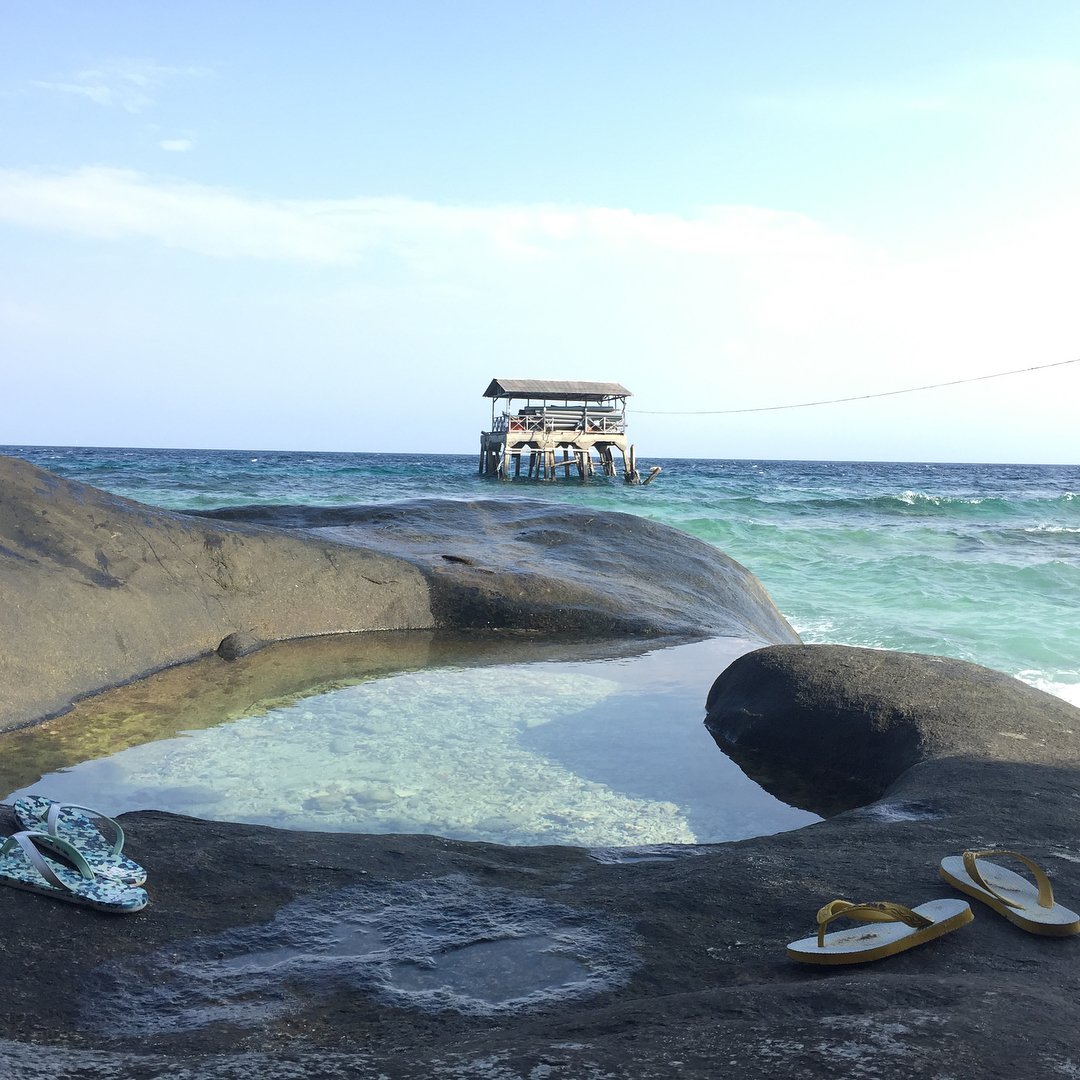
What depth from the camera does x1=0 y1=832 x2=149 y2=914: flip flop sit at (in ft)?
7.70

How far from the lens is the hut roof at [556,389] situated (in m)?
33.9

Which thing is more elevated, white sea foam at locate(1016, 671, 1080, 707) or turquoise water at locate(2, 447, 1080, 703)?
turquoise water at locate(2, 447, 1080, 703)

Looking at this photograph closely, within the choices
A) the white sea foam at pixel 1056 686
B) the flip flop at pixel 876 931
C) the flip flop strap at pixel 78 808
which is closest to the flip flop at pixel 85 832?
the flip flop strap at pixel 78 808

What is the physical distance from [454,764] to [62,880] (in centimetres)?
216

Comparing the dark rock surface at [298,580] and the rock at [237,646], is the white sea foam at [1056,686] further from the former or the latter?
the rock at [237,646]

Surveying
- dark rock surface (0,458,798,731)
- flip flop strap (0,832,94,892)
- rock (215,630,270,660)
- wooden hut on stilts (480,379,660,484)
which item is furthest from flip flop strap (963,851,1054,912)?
wooden hut on stilts (480,379,660,484)

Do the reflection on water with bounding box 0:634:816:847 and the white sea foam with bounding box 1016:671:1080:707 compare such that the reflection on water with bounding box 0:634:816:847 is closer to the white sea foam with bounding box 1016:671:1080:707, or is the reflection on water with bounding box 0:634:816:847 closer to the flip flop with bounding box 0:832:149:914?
the flip flop with bounding box 0:832:149:914

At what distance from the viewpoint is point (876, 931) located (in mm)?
2086

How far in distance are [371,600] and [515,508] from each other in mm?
3441

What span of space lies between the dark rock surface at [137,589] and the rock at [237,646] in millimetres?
61

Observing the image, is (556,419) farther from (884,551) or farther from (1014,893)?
(1014,893)

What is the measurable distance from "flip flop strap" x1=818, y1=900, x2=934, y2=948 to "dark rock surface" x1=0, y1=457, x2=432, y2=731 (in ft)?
14.0

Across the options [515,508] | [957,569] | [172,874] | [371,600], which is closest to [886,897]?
[172,874]

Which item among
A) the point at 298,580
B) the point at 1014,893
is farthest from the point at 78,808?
the point at 298,580
